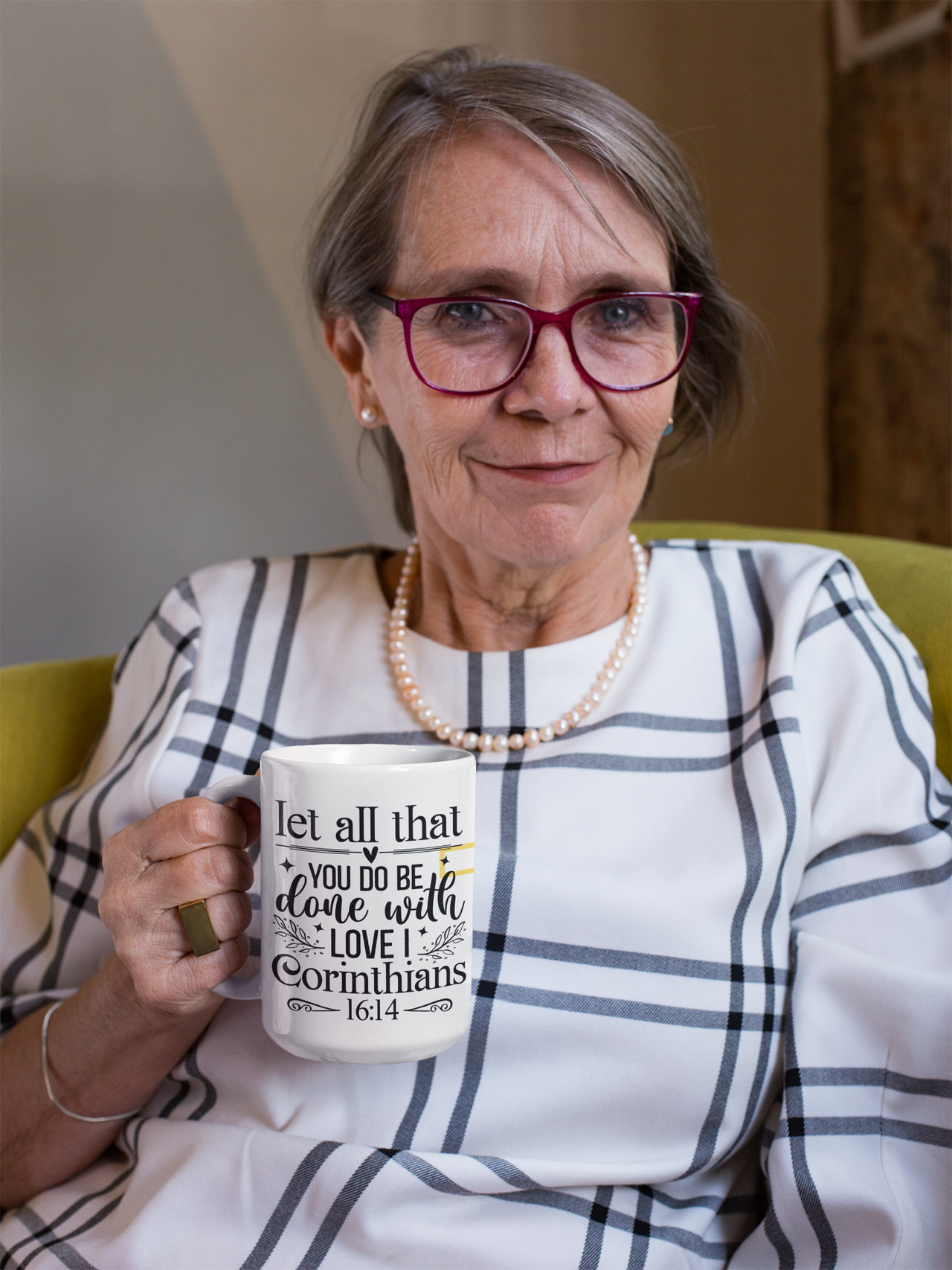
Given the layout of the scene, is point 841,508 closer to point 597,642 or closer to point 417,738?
point 597,642

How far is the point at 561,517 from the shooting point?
101cm

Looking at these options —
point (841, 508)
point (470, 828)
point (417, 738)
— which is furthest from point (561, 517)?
point (841, 508)

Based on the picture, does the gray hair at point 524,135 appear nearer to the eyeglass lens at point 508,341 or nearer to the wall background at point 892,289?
the eyeglass lens at point 508,341

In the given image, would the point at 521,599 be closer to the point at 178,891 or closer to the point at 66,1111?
the point at 178,891

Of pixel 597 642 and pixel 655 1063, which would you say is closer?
pixel 655 1063

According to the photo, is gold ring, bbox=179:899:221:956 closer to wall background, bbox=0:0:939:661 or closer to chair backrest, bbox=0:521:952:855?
chair backrest, bbox=0:521:952:855

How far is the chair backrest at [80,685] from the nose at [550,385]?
18.8 inches

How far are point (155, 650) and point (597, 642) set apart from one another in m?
0.51

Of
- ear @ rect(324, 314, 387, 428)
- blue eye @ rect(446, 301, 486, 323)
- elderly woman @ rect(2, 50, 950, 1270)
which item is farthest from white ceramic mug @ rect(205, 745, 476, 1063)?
ear @ rect(324, 314, 387, 428)

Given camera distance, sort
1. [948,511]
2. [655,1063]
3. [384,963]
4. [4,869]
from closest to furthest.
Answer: [384,963], [655,1063], [4,869], [948,511]

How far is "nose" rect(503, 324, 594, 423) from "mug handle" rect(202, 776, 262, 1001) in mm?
431

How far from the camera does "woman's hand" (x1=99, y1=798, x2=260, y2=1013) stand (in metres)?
0.79

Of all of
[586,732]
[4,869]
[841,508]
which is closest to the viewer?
[586,732]

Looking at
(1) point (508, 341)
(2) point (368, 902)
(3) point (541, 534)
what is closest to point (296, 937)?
(2) point (368, 902)
